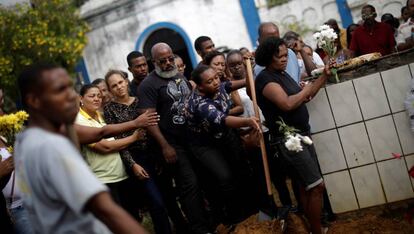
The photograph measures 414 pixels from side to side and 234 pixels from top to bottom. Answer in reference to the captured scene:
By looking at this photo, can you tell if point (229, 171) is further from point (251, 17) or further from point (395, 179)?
point (251, 17)

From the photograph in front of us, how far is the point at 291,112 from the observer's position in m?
4.41

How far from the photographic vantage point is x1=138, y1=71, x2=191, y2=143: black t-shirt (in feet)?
17.0

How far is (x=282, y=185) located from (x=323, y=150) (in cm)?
104

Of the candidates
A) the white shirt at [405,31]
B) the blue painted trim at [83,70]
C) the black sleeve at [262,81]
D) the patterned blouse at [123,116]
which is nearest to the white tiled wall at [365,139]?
the black sleeve at [262,81]

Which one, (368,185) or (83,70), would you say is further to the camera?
(83,70)

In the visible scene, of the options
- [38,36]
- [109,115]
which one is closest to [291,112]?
[109,115]

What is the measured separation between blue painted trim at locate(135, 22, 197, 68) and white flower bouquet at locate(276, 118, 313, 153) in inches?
381

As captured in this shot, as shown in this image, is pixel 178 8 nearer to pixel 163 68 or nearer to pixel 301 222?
pixel 163 68

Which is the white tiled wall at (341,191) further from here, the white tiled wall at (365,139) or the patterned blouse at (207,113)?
the patterned blouse at (207,113)

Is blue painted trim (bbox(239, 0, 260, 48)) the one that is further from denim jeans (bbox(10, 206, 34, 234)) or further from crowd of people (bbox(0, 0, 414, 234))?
denim jeans (bbox(10, 206, 34, 234))

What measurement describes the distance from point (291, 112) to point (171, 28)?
10.3 meters

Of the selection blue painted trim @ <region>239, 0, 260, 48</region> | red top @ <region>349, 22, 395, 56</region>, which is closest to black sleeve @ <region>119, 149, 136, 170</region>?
red top @ <region>349, 22, 395, 56</region>

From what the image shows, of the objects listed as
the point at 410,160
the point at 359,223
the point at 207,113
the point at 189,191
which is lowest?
the point at 359,223

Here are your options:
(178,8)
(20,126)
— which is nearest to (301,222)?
(20,126)
